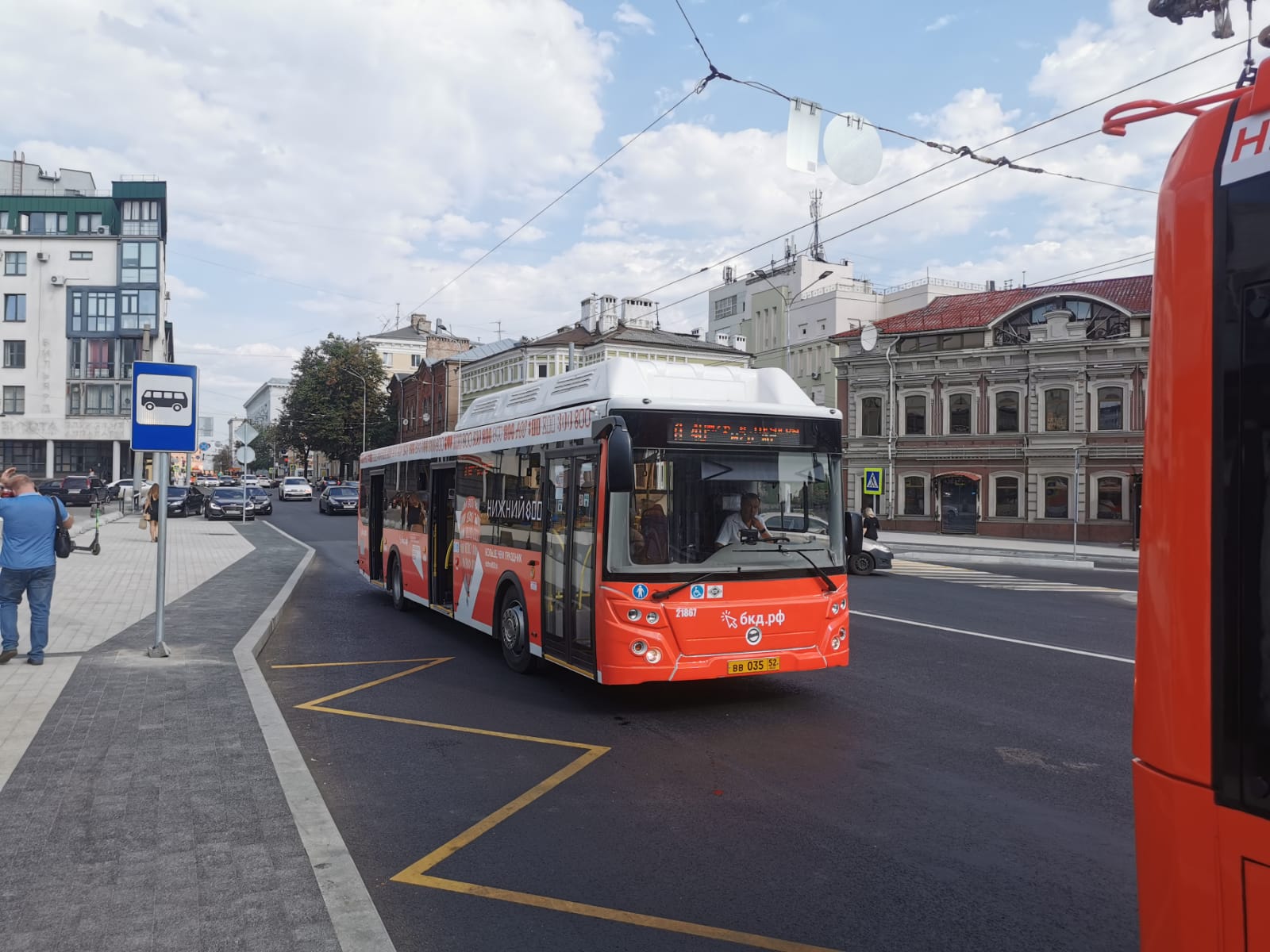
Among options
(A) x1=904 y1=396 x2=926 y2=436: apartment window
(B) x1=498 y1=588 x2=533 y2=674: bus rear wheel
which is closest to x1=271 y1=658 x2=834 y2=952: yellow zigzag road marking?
(B) x1=498 y1=588 x2=533 y2=674: bus rear wheel

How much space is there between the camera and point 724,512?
8.09 meters

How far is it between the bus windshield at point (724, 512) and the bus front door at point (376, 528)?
9.01 m

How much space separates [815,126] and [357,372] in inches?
2964

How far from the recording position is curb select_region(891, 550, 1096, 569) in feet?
98.0

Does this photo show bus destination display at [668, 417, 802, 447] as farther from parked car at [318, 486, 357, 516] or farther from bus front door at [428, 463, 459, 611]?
parked car at [318, 486, 357, 516]

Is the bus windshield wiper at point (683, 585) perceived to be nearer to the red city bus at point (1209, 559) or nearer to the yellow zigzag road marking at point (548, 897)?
the yellow zigzag road marking at point (548, 897)

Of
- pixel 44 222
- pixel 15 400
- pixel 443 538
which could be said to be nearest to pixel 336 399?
pixel 15 400

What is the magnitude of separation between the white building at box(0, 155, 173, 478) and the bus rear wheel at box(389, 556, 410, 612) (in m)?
64.3

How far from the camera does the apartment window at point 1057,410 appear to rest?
40.8 metres

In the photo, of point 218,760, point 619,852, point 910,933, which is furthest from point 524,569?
point 910,933

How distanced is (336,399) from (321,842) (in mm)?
81836

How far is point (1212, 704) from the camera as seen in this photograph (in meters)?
2.38

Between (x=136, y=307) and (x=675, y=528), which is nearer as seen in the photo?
(x=675, y=528)

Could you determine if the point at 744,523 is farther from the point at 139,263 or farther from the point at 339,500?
the point at 139,263
